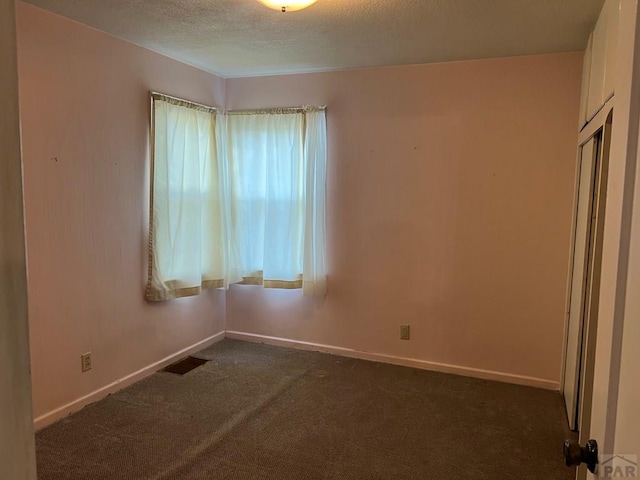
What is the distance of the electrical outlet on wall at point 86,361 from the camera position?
3.02m

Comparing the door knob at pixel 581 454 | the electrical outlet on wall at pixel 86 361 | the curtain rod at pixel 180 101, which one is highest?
the curtain rod at pixel 180 101

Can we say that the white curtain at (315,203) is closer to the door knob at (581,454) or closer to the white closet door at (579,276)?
the white closet door at (579,276)

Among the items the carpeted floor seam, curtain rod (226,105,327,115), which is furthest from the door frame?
curtain rod (226,105,327,115)

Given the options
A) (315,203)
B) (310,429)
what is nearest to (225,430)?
(310,429)

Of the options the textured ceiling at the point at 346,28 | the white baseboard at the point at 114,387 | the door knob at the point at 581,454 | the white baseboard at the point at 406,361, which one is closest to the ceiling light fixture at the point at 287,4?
the textured ceiling at the point at 346,28

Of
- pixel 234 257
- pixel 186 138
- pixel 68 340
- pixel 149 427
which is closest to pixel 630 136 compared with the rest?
pixel 149 427

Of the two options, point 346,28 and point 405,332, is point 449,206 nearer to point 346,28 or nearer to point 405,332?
point 405,332

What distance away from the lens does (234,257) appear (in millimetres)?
4148

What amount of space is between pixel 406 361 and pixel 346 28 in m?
2.50

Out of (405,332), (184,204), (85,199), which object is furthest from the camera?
(405,332)

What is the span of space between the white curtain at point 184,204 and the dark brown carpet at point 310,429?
0.73 m

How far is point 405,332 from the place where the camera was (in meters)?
3.83

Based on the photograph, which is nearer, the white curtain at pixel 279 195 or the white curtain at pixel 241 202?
the white curtain at pixel 241 202

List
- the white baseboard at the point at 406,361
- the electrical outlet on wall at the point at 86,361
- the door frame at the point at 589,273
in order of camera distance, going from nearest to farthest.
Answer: the door frame at the point at 589,273, the electrical outlet on wall at the point at 86,361, the white baseboard at the point at 406,361
